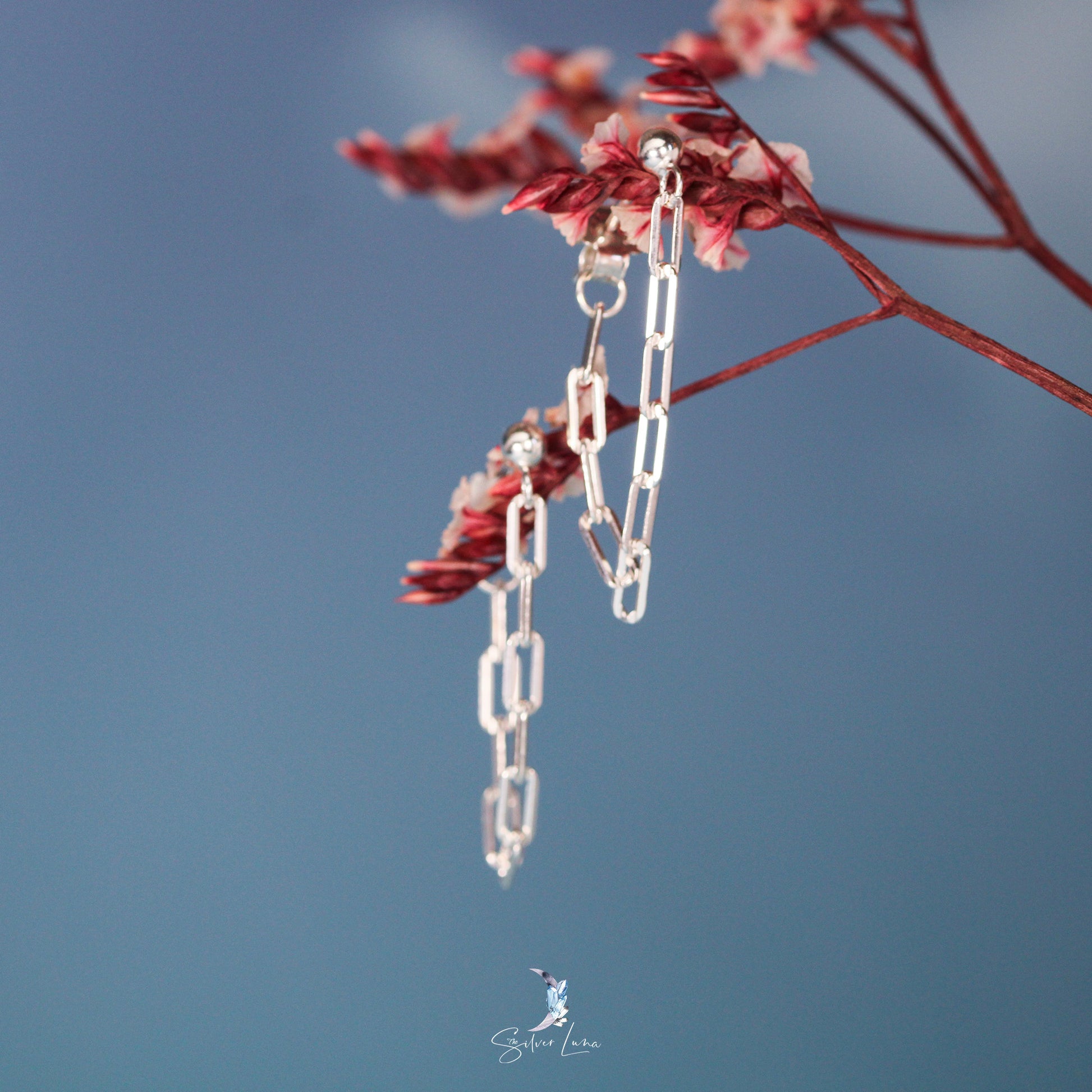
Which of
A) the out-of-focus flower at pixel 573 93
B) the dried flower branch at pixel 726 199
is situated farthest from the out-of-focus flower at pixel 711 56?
the out-of-focus flower at pixel 573 93

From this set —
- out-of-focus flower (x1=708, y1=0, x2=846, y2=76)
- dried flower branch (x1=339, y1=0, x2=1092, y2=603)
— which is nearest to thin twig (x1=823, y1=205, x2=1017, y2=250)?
dried flower branch (x1=339, y1=0, x2=1092, y2=603)

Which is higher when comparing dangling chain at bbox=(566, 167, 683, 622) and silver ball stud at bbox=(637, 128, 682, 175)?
silver ball stud at bbox=(637, 128, 682, 175)

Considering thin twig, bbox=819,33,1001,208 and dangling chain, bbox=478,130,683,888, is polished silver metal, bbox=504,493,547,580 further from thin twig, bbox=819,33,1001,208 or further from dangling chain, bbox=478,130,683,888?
thin twig, bbox=819,33,1001,208

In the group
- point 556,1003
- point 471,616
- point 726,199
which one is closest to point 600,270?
point 726,199

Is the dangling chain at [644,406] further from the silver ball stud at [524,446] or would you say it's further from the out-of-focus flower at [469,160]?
the out-of-focus flower at [469,160]

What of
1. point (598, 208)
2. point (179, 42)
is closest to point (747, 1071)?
point (598, 208)

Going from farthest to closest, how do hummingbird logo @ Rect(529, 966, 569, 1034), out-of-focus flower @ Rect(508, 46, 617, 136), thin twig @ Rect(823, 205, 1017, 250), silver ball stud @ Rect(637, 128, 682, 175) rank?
hummingbird logo @ Rect(529, 966, 569, 1034) < out-of-focus flower @ Rect(508, 46, 617, 136) < thin twig @ Rect(823, 205, 1017, 250) < silver ball stud @ Rect(637, 128, 682, 175)

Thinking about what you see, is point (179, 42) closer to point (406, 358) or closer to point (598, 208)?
point (406, 358)
